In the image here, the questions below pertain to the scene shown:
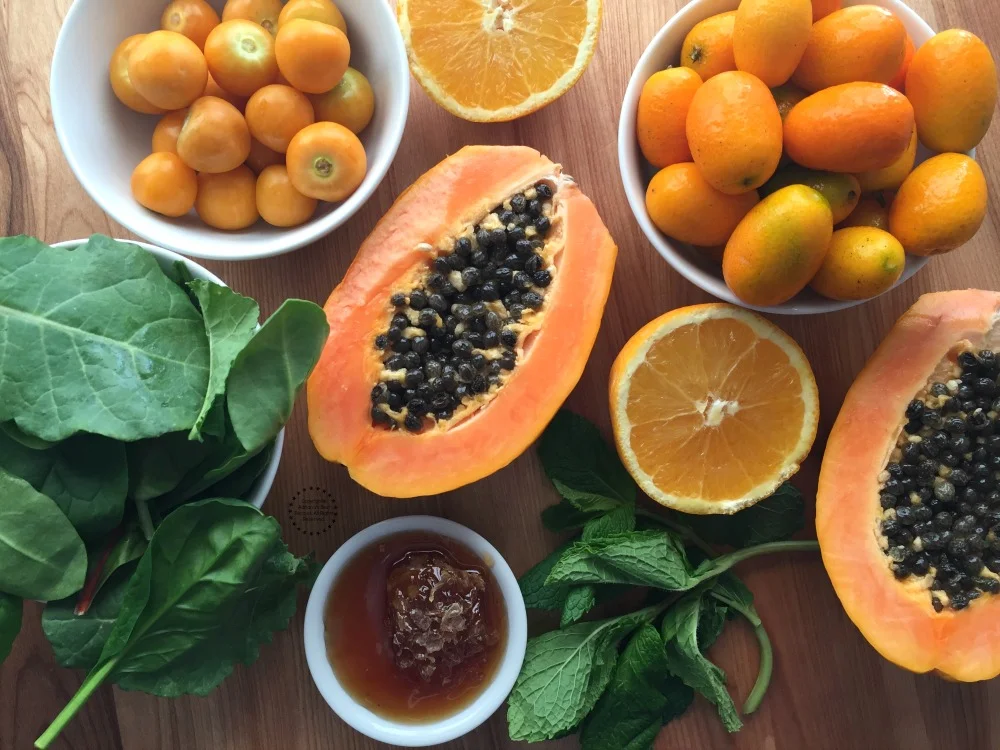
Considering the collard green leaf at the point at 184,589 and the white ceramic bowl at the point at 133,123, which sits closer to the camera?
the collard green leaf at the point at 184,589

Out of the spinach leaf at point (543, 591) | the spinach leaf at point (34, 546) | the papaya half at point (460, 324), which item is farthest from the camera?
the spinach leaf at point (543, 591)

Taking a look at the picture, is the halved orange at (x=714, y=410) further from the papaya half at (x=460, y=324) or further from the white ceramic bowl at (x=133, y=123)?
the white ceramic bowl at (x=133, y=123)

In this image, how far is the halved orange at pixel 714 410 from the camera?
0.98 metres

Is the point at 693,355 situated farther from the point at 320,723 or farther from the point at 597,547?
the point at 320,723

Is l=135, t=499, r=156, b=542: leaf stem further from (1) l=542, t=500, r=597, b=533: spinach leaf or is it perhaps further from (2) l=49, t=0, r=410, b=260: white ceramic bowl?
(1) l=542, t=500, r=597, b=533: spinach leaf

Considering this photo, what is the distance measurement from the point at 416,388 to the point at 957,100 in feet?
2.28

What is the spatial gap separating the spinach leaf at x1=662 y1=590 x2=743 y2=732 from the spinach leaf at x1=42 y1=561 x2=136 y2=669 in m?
0.65

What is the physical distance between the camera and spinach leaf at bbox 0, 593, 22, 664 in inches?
31.0

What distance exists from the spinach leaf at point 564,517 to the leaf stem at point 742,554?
0.16 m

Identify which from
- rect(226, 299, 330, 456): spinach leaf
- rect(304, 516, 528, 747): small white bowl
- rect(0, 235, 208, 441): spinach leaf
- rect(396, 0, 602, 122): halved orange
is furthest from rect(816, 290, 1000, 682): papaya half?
rect(0, 235, 208, 441): spinach leaf

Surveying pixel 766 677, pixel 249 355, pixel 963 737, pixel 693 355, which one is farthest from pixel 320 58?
pixel 963 737

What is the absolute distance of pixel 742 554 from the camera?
103 centimetres

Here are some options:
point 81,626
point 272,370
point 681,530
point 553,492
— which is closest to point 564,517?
point 553,492

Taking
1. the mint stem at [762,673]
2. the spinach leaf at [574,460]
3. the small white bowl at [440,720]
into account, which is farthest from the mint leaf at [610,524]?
the mint stem at [762,673]
